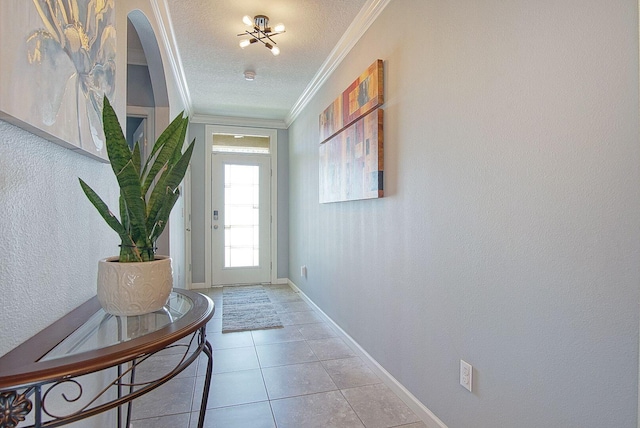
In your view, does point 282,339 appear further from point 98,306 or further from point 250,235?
point 250,235

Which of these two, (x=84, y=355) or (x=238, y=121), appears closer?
(x=84, y=355)

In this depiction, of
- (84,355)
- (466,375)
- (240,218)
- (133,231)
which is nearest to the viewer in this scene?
(84,355)

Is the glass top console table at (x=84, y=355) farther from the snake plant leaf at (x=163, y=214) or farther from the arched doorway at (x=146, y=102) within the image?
the arched doorway at (x=146, y=102)

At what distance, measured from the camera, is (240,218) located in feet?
16.3

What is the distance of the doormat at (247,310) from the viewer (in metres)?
3.21

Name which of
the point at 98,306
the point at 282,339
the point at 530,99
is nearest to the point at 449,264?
the point at 530,99

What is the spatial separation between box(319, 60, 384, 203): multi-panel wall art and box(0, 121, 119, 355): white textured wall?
A: 1514mm

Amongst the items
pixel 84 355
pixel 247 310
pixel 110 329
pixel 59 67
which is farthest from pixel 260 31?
pixel 247 310

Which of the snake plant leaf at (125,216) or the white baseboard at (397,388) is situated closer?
Result: the snake plant leaf at (125,216)

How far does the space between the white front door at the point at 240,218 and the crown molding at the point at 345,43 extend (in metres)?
1.44

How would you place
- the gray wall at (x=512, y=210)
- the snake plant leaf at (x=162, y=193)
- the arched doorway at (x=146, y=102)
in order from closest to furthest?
the gray wall at (x=512, y=210)
the snake plant leaf at (x=162, y=193)
the arched doorway at (x=146, y=102)

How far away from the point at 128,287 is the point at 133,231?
170 mm

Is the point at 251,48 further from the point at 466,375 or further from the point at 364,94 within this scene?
the point at 466,375

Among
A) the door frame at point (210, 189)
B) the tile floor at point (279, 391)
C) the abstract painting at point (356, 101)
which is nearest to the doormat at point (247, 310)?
the tile floor at point (279, 391)
